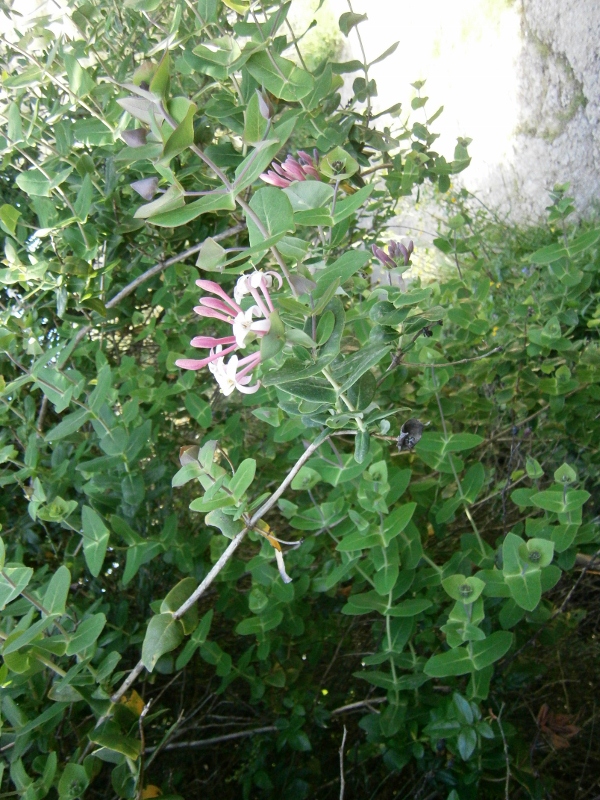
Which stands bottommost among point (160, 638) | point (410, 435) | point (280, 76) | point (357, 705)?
point (357, 705)

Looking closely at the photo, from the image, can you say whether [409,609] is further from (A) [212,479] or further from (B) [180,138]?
(B) [180,138]

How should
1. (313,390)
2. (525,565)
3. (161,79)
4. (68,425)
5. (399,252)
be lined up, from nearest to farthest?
(161,79), (313,390), (399,252), (525,565), (68,425)

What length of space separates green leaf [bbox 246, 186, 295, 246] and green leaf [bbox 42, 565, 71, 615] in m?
0.49

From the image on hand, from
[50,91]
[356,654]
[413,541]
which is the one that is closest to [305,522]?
[413,541]

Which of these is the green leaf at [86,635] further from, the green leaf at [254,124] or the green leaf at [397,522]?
the green leaf at [254,124]

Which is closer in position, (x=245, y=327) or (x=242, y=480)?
(x=245, y=327)

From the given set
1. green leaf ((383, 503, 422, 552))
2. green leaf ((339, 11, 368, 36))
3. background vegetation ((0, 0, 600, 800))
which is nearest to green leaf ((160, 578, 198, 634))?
background vegetation ((0, 0, 600, 800))

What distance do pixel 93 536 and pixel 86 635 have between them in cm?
12

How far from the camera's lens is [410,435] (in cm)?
58

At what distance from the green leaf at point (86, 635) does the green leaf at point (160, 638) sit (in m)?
0.14

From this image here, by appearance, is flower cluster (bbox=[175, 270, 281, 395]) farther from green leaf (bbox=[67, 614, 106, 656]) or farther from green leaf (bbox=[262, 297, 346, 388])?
green leaf (bbox=[67, 614, 106, 656])

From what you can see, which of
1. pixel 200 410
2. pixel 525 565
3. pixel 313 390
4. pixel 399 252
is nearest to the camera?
pixel 313 390

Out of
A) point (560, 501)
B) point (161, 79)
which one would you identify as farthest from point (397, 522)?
point (161, 79)

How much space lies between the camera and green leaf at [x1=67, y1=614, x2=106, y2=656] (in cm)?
77
